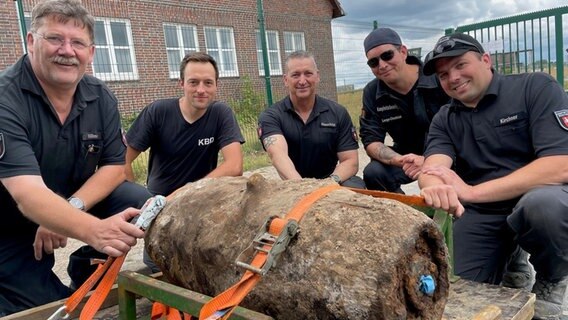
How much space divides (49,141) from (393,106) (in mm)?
2842

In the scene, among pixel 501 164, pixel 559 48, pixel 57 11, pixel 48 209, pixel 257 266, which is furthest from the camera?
pixel 559 48

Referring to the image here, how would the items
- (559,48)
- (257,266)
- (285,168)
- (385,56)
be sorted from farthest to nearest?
(559,48), (385,56), (285,168), (257,266)

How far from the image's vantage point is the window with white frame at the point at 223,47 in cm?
1387

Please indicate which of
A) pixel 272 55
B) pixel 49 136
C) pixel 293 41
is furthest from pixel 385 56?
pixel 272 55

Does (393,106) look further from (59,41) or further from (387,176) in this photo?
(59,41)

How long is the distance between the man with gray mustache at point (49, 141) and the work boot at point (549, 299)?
2343mm

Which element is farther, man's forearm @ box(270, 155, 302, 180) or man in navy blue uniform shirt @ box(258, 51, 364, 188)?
man in navy blue uniform shirt @ box(258, 51, 364, 188)

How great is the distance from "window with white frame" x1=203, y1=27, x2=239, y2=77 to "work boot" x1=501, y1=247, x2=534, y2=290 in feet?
38.0

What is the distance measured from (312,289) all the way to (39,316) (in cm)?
146

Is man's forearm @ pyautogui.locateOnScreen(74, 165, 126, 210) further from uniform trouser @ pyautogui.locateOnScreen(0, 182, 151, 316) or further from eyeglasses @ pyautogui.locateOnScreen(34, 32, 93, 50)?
eyeglasses @ pyautogui.locateOnScreen(34, 32, 93, 50)

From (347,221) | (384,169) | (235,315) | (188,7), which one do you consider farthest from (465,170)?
(188,7)

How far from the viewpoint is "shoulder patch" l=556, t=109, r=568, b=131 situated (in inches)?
110

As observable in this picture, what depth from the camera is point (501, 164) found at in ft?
9.90

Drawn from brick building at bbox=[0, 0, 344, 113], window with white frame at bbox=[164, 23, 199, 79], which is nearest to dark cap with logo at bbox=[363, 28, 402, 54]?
brick building at bbox=[0, 0, 344, 113]
